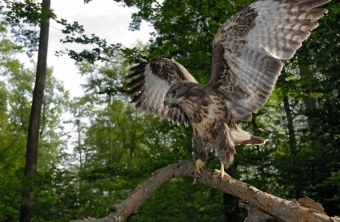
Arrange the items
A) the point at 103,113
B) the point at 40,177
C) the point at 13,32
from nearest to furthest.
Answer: the point at 40,177
the point at 13,32
the point at 103,113

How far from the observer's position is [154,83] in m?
6.29

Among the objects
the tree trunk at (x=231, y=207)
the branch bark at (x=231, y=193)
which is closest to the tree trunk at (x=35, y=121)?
the tree trunk at (x=231, y=207)

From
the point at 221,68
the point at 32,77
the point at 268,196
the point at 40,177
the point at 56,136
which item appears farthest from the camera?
the point at 56,136

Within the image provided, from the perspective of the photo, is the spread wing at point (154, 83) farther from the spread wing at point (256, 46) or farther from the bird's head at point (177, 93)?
the spread wing at point (256, 46)

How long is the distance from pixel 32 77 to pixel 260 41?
3109cm

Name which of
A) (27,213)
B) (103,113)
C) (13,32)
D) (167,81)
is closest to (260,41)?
(167,81)

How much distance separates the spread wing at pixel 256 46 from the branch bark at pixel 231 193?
1533 mm

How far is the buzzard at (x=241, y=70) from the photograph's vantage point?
423 cm

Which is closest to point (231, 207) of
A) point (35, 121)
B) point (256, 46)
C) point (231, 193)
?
point (256, 46)

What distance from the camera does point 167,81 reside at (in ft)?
20.1

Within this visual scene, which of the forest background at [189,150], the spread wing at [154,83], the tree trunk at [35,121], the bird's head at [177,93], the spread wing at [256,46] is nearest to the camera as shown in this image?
the spread wing at [256,46]

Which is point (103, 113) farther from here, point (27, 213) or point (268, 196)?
point (268, 196)

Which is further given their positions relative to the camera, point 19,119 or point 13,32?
point 19,119

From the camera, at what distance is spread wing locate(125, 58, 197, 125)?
5.82 meters
